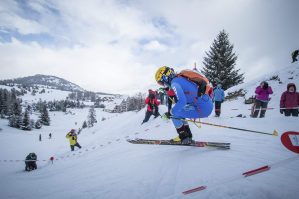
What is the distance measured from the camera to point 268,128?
6723mm

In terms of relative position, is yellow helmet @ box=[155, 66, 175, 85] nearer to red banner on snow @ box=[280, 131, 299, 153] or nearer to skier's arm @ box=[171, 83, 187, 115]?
skier's arm @ box=[171, 83, 187, 115]

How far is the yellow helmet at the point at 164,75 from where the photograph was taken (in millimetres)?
5547

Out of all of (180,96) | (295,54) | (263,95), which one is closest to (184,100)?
(180,96)

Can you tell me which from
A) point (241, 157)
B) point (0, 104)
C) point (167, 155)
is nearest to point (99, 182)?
point (167, 155)

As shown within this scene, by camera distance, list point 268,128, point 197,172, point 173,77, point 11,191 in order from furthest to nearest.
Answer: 1. point 268,128
2. point 173,77
3. point 11,191
4. point 197,172

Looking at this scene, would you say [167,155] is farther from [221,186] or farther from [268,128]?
[268,128]

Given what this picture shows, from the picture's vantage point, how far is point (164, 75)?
5.59 m

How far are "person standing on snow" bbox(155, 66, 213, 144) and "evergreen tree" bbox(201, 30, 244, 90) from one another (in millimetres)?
22268

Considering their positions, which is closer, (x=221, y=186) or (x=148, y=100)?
(x=221, y=186)

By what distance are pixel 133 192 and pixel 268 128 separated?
5648mm

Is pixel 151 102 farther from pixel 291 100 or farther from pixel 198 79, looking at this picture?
pixel 198 79

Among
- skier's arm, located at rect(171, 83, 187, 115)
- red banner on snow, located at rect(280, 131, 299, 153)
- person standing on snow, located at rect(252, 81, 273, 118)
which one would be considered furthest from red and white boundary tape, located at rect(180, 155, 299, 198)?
person standing on snow, located at rect(252, 81, 273, 118)

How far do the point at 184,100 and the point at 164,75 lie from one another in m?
1.10

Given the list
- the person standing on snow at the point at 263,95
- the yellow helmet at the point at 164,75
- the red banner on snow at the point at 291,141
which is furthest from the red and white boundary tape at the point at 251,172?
the person standing on snow at the point at 263,95
